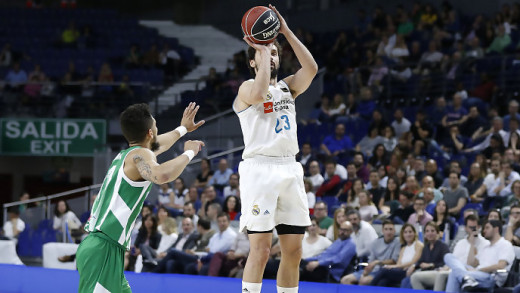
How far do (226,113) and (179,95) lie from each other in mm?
2054

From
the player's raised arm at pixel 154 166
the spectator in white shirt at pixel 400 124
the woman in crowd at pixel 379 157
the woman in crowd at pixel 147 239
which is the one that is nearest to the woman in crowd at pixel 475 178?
the woman in crowd at pixel 379 157

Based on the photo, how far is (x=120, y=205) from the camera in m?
A: 5.35

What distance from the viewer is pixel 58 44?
21922 millimetres

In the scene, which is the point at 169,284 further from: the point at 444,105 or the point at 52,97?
the point at 52,97

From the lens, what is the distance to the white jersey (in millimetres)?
5867

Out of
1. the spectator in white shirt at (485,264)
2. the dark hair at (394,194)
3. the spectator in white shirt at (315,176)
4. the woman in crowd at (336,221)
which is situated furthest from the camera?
the spectator in white shirt at (315,176)

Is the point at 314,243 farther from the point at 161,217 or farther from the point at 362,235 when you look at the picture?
the point at 161,217

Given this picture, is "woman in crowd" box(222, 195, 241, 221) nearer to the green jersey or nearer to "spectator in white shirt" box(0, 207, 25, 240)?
Answer: "spectator in white shirt" box(0, 207, 25, 240)

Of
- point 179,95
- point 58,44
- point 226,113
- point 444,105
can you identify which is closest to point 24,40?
point 58,44

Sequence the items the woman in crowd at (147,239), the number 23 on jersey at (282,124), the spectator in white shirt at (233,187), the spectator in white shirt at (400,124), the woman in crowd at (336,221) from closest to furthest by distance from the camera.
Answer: the number 23 on jersey at (282,124) < the woman in crowd at (336,221) < the woman in crowd at (147,239) < the spectator in white shirt at (233,187) < the spectator in white shirt at (400,124)

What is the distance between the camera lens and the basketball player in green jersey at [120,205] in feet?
17.1

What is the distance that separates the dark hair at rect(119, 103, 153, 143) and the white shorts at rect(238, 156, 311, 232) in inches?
32.8

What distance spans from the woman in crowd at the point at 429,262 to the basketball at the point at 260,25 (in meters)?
4.69

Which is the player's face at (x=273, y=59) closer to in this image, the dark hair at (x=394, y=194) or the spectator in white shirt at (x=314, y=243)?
the spectator in white shirt at (x=314, y=243)
